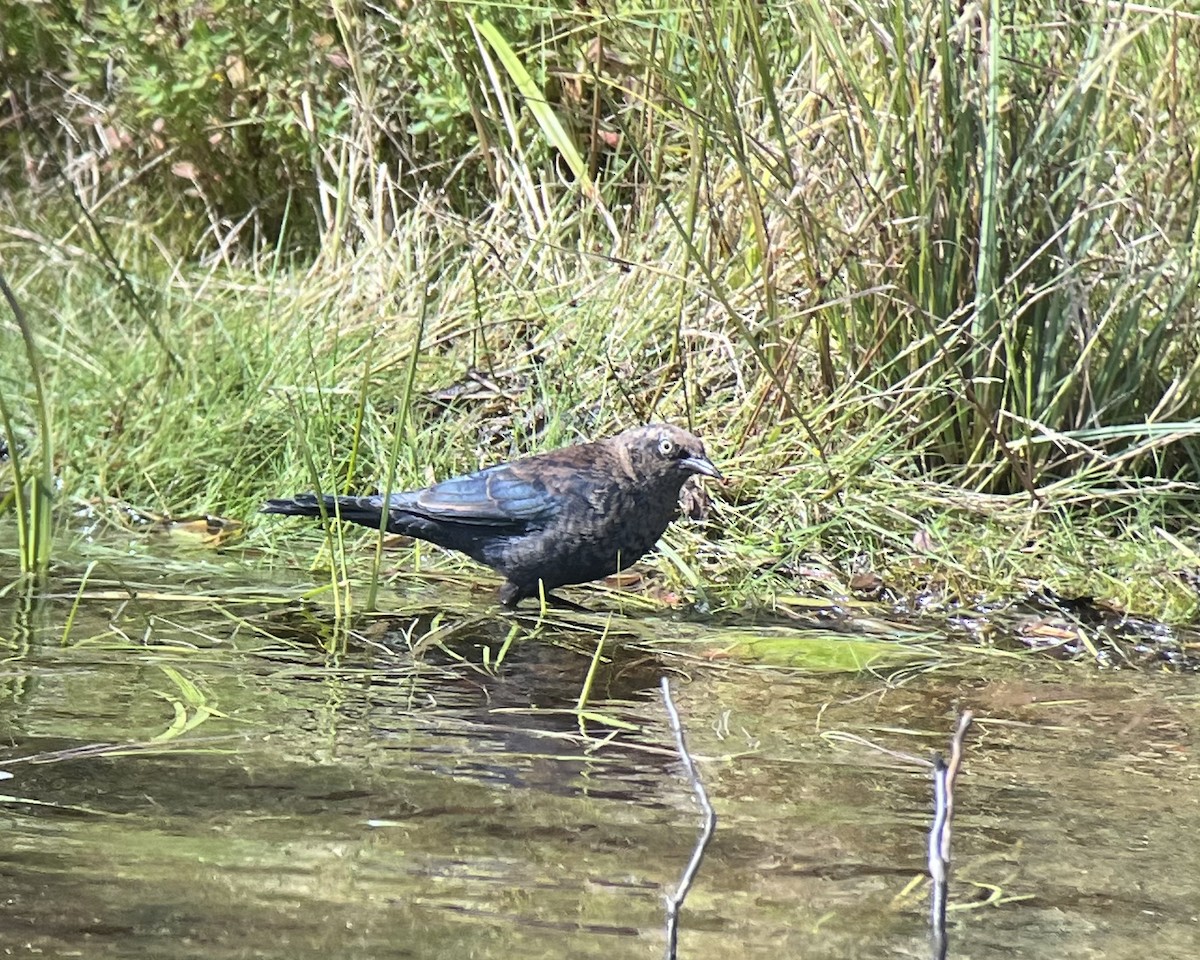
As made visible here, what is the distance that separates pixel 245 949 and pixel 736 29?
11.7ft

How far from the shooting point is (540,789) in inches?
112

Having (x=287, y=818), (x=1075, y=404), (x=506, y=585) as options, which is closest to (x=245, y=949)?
(x=287, y=818)

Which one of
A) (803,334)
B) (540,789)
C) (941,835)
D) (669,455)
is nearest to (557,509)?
(669,455)

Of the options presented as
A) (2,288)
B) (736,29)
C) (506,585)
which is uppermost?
(736,29)

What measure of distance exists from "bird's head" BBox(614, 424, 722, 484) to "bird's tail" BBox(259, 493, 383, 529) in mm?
655

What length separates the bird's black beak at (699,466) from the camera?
450cm

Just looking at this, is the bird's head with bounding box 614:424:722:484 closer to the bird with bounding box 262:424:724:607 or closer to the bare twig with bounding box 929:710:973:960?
the bird with bounding box 262:424:724:607

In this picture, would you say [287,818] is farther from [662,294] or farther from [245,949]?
[662,294]

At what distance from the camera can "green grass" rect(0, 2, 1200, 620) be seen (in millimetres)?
4684

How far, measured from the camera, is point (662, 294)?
573cm

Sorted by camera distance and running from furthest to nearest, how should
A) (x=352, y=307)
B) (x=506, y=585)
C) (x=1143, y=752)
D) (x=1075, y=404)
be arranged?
(x=352, y=307) < (x=1075, y=404) < (x=506, y=585) < (x=1143, y=752)

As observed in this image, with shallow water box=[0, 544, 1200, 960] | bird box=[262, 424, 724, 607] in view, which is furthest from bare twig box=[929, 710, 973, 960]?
bird box=[262, 424, 724, 607]

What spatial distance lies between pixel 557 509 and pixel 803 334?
40.5 inches

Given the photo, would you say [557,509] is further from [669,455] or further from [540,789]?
[540,789]
